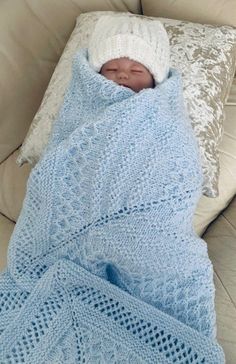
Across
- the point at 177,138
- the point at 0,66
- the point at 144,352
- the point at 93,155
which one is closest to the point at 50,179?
the point at 93,155

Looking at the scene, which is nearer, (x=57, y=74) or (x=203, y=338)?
(x=203, y=338)

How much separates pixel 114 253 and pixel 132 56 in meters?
0.46

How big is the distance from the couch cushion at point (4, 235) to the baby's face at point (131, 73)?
0.44m

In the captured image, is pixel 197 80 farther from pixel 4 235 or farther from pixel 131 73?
pixel 4 235

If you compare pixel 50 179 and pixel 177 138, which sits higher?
pixel 177 138

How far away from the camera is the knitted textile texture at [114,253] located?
3.11ft

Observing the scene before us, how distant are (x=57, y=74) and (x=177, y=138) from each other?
0.44m

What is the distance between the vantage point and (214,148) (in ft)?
4.00

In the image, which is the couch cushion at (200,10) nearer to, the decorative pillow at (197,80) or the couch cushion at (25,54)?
the decorative pillow at (197,80)

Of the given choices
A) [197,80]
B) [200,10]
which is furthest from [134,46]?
[200,10]

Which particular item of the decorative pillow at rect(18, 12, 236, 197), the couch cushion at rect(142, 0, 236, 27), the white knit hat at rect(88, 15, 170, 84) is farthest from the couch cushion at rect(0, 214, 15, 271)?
the couch cushion at rect(142, 0, 236, 27)

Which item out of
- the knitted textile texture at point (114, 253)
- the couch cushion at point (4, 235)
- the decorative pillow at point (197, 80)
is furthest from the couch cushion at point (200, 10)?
the couch cushion at point (4, 235)

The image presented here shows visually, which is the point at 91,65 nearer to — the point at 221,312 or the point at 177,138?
the point at 177,138

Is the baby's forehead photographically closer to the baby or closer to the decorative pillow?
the baby
